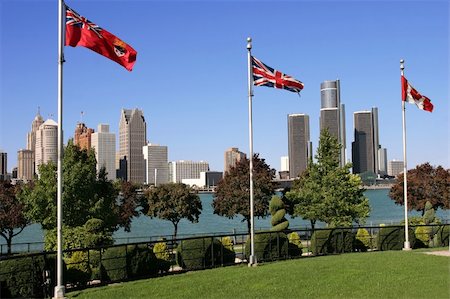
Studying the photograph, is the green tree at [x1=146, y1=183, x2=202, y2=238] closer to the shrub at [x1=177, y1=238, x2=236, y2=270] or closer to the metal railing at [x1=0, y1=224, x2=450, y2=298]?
the metal railing at [x1=0, y1=224, x2=450, y2=298]

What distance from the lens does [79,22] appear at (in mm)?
15070

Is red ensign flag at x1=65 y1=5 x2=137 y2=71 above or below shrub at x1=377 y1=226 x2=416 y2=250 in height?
above

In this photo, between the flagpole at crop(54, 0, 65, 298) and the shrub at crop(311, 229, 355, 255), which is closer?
the flagpole at crop(54, 0, 65, 298)

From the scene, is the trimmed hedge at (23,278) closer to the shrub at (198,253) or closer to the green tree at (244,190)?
the shrub at (198,253)

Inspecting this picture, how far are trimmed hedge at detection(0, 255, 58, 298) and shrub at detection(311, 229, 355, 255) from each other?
12.6m

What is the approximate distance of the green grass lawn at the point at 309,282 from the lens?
14320 millimetres

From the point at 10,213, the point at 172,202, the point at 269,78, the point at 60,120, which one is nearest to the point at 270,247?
the point at 269,78

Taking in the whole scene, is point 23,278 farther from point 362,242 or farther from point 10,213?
point 10,213

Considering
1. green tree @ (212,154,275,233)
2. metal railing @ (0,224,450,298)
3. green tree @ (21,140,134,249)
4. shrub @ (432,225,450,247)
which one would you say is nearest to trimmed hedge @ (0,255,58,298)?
metal railing @ (0,224,450,298)

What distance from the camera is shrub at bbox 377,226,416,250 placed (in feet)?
87.8

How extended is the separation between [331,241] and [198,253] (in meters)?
7.25

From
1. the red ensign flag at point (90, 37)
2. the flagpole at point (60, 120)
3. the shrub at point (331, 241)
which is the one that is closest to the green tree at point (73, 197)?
the shrub at point (331, 241)

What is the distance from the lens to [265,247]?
22719 millimetres

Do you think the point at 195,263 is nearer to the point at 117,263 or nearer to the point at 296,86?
the point at 117,263
